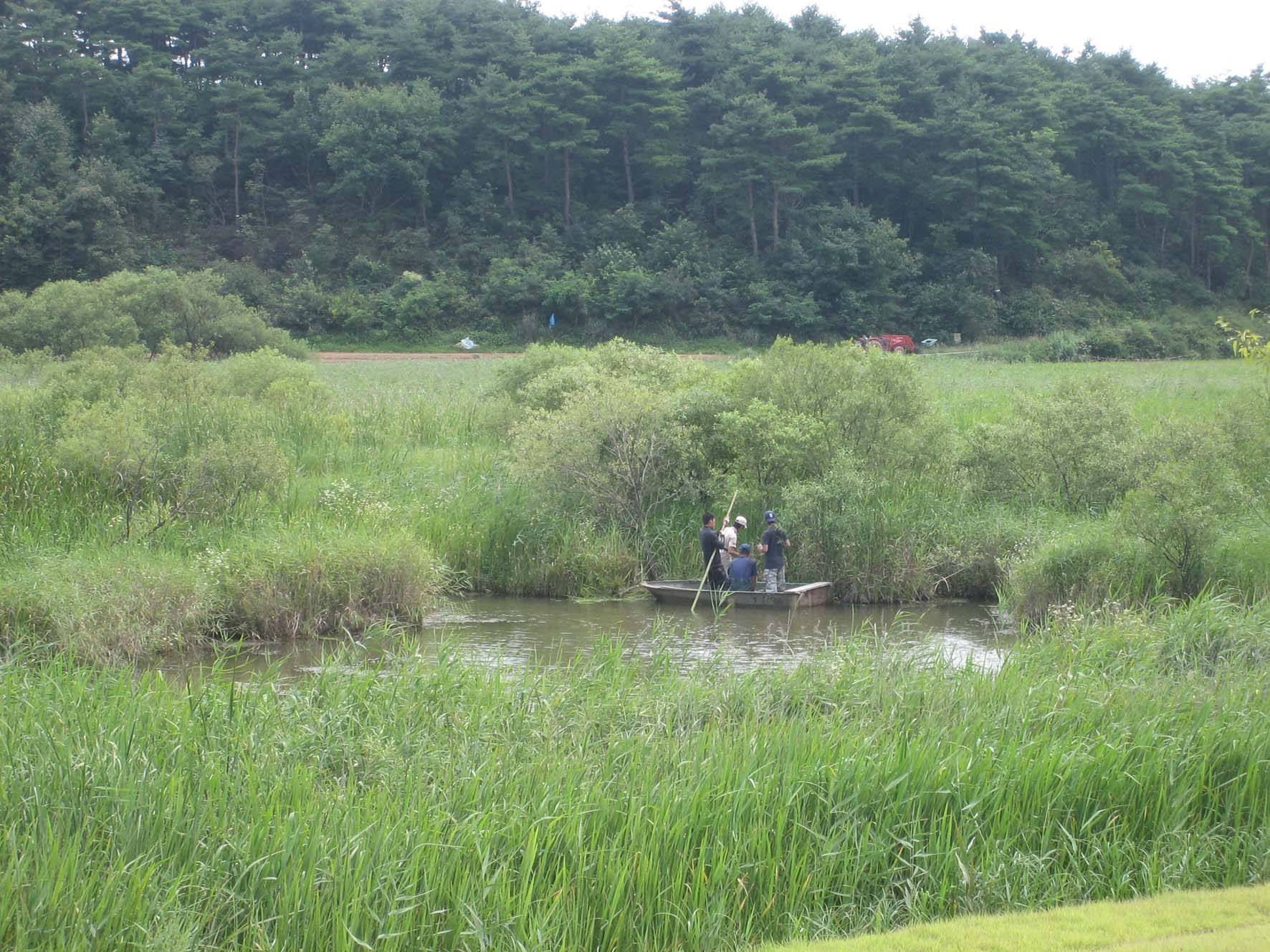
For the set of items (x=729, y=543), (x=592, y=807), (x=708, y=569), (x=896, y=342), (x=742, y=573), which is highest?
(x=896, y=342)

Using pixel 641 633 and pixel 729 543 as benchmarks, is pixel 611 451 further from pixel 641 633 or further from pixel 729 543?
pixel 641 633

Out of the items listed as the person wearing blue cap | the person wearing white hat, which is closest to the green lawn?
the person wearing blue cap

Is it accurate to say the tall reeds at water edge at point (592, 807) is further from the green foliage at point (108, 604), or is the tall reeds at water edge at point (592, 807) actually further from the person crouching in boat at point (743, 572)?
the person crouching in boat at point (743, 572)

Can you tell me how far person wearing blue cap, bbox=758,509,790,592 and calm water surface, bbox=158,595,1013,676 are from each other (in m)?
0.54

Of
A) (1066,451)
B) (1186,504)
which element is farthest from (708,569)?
(1066,451)

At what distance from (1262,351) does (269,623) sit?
41.6 ft

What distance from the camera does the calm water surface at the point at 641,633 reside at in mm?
14312

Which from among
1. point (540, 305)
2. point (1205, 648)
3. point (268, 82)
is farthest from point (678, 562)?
point (268, 82)

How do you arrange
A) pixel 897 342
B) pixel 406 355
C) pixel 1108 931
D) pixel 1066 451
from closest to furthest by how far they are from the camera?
pixel 1108 931, pixel 1066 451, pixel 897 342, pixel 406 355

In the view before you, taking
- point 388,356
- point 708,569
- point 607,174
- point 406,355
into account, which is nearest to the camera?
point 708,569

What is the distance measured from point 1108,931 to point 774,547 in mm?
12606

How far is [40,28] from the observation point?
7131 cm

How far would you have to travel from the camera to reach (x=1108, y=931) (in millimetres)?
6145

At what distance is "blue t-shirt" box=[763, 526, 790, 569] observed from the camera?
18.7 metres
